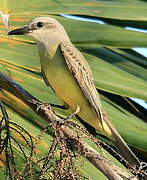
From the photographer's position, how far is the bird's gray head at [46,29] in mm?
3482

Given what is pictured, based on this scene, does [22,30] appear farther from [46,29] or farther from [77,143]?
[77,143]

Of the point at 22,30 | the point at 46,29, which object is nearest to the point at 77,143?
the point at 22,30

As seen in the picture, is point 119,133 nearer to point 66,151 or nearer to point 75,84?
point 75,84

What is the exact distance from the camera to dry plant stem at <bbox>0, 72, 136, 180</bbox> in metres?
2.00

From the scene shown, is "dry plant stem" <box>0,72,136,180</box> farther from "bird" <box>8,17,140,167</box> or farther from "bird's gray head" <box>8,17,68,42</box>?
"bird's gray head" <box>8,17,68,42</box>

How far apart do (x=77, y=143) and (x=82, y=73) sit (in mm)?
1368

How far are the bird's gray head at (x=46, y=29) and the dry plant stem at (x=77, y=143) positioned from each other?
132 centimetres

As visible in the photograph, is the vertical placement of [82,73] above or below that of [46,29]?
below

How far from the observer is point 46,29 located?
365 centimetres

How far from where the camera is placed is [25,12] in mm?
3451

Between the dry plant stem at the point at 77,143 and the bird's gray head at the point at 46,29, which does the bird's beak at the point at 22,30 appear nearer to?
the bird's gray head at the point at 46,29

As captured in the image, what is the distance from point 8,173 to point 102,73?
1348 millimetres

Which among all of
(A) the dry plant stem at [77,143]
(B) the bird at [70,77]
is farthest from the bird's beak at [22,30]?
(A) the dry plant stem at [77,143]

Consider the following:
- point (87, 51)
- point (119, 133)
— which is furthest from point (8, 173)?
point (87, 51)
